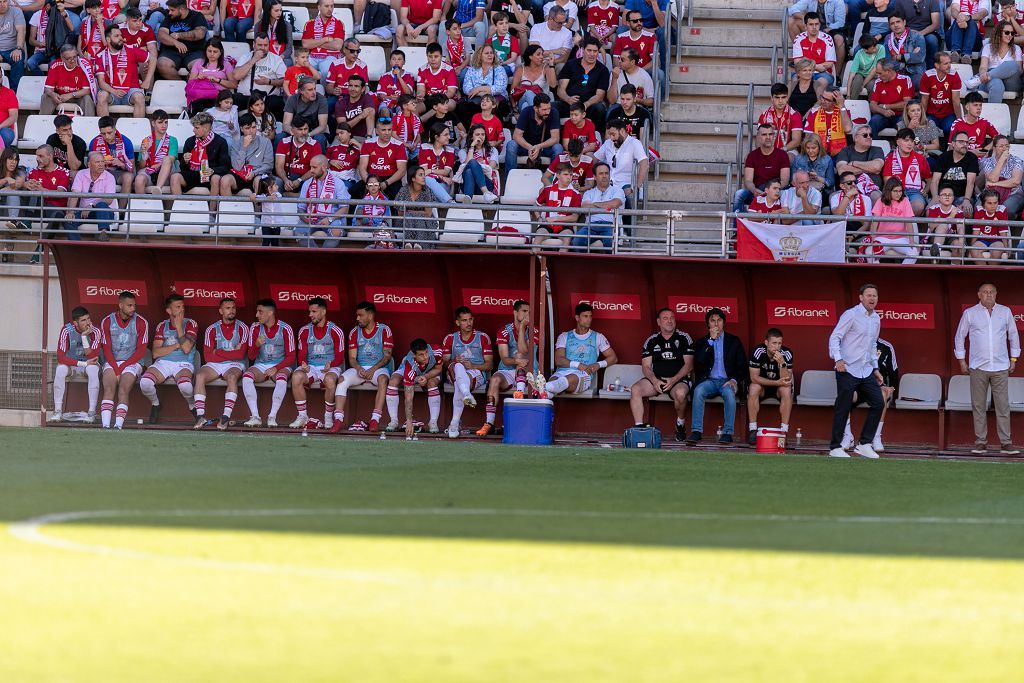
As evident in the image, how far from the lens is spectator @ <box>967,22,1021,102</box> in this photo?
2219 centimetres

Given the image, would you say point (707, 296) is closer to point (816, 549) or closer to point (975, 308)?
point (975, 308)

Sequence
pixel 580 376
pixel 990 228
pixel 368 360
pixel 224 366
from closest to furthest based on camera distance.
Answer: pixel 580 376, pixel 368 360, pixel 224 366, pixel 990 228

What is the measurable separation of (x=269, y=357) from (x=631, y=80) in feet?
23.3

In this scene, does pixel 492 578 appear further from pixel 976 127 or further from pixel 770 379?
pixel 976 127

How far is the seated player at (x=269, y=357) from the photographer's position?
754 inches

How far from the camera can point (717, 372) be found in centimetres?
1870

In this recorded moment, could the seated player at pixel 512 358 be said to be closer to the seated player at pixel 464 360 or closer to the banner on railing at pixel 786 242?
the seated player at pixel 464 360

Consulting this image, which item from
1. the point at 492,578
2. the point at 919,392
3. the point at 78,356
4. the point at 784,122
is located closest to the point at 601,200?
the point at 784,122

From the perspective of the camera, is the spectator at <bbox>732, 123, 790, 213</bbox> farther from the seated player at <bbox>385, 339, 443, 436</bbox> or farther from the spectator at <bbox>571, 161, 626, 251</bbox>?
the seated player at <bbox>385, 339, 443, 436</bbox>

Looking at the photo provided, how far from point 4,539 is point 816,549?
14.2ft

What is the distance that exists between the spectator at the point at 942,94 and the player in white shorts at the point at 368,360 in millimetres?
8967

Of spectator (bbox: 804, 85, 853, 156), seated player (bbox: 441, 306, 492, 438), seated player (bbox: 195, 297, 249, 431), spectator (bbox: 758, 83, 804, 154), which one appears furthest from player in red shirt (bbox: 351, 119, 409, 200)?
spectator (bbox: 804, 85, 853, 156)

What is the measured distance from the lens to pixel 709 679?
15.8 feet

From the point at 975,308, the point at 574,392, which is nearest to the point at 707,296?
the point at 574,392
